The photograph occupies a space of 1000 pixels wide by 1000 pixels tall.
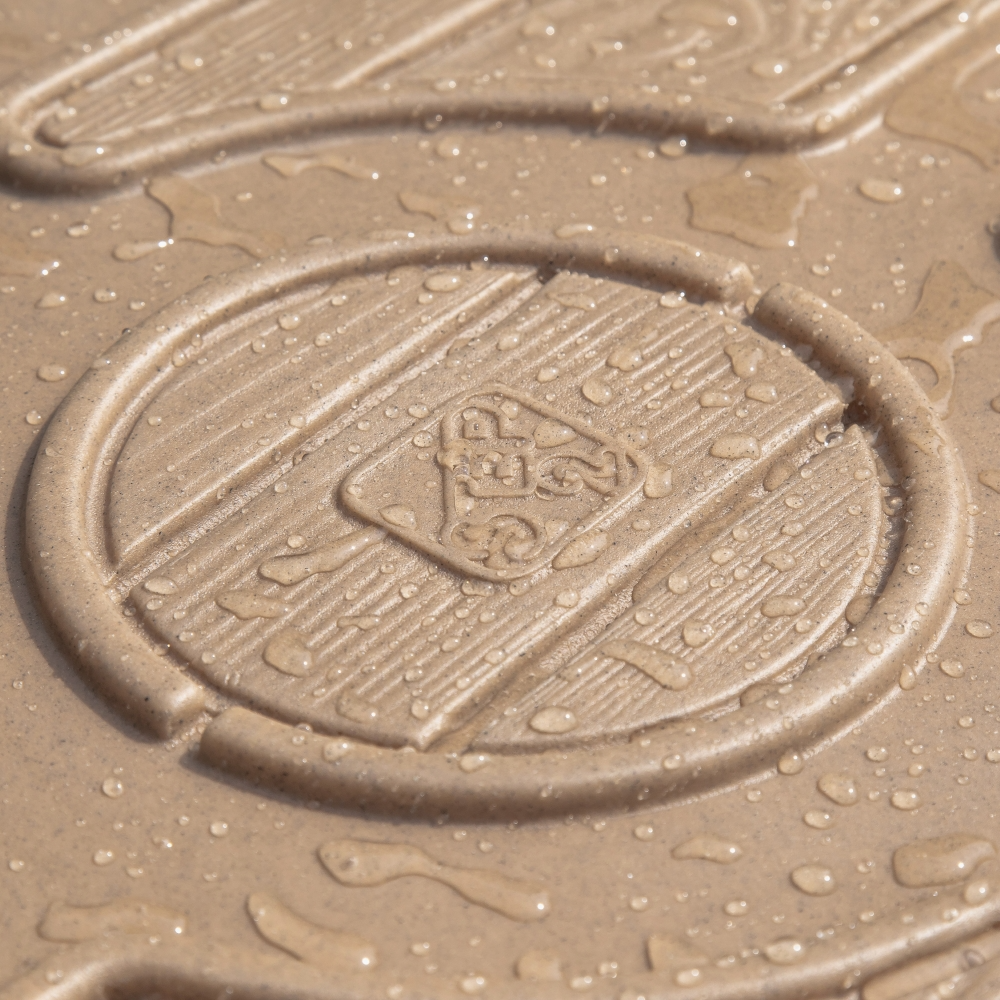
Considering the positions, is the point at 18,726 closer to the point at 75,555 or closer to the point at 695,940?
the point at 75,555

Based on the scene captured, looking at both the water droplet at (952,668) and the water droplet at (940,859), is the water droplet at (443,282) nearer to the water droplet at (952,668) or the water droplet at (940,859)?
the water droplet at (952,668)

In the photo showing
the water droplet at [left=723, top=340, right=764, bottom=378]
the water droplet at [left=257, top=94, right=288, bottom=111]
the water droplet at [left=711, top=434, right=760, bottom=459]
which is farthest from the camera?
the water droplet at [left=257, top=94, right=288, bottom=111]

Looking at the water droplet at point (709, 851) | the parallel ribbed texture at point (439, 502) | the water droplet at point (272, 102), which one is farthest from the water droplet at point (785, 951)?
the water droplet at point (272, 102)

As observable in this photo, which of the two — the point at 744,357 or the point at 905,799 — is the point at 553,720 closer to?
the point at 905,799

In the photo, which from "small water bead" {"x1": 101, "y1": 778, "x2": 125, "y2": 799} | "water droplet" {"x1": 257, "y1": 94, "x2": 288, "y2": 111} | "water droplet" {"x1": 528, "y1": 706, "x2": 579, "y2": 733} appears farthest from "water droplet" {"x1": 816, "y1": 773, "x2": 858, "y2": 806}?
"water droplet" {"x1": 257, "y1": 94, "x2": 288, "y2": 111}

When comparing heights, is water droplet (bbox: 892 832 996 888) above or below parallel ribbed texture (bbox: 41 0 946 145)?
below

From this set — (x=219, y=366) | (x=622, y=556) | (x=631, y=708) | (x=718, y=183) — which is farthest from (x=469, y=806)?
(x=718, y=183)

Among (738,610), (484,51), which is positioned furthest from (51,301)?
(738,610)

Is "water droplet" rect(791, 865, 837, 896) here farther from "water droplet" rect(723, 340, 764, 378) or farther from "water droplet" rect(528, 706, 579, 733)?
"water droplet" rect(723, 340, 764, 378)
